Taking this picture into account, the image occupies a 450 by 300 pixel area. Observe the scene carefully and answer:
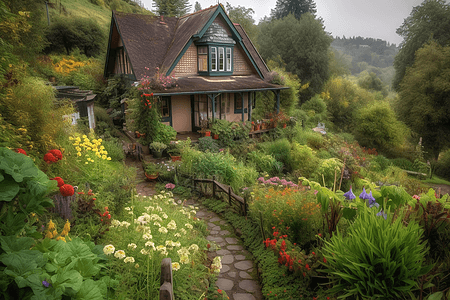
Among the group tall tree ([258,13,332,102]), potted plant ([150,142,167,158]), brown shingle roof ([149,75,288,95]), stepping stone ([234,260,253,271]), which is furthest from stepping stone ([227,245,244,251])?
tall tree ([258,13,332,102])

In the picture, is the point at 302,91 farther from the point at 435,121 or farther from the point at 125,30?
the point at 125,30

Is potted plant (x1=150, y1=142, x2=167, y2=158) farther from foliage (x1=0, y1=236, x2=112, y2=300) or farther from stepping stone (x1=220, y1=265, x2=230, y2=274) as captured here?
foliage (x1=0, y1=236, x2=112, y2=300)

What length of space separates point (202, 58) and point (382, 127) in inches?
706

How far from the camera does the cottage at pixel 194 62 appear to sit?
1670cm

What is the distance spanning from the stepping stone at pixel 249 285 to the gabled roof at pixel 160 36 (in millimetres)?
13382

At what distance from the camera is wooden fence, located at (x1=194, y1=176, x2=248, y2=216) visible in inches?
295

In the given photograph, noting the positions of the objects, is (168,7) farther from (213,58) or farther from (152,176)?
(152,176)

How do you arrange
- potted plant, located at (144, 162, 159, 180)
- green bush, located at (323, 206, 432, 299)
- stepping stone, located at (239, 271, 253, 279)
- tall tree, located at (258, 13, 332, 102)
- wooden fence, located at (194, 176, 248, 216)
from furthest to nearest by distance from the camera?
tall tree, located at (258, 13, 332, 102) < potted plant, located at (144, 162, 159, 180) < wooden fence, located at (194, 176, 248, 216) < stepping stone, located at (239, 271, 253, 279) < green bush, located at (323, 206, 432, 299)

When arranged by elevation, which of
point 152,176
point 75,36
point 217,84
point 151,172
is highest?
point 75,36

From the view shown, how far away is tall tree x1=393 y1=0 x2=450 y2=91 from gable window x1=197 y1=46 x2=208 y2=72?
22.5 m

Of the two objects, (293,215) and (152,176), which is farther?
(152,176)

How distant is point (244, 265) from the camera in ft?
18.9

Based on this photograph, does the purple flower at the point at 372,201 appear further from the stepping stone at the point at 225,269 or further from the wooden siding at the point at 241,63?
the wooden siding at the point at 241,63

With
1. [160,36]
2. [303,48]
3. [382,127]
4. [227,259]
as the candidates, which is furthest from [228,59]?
[303,48]
